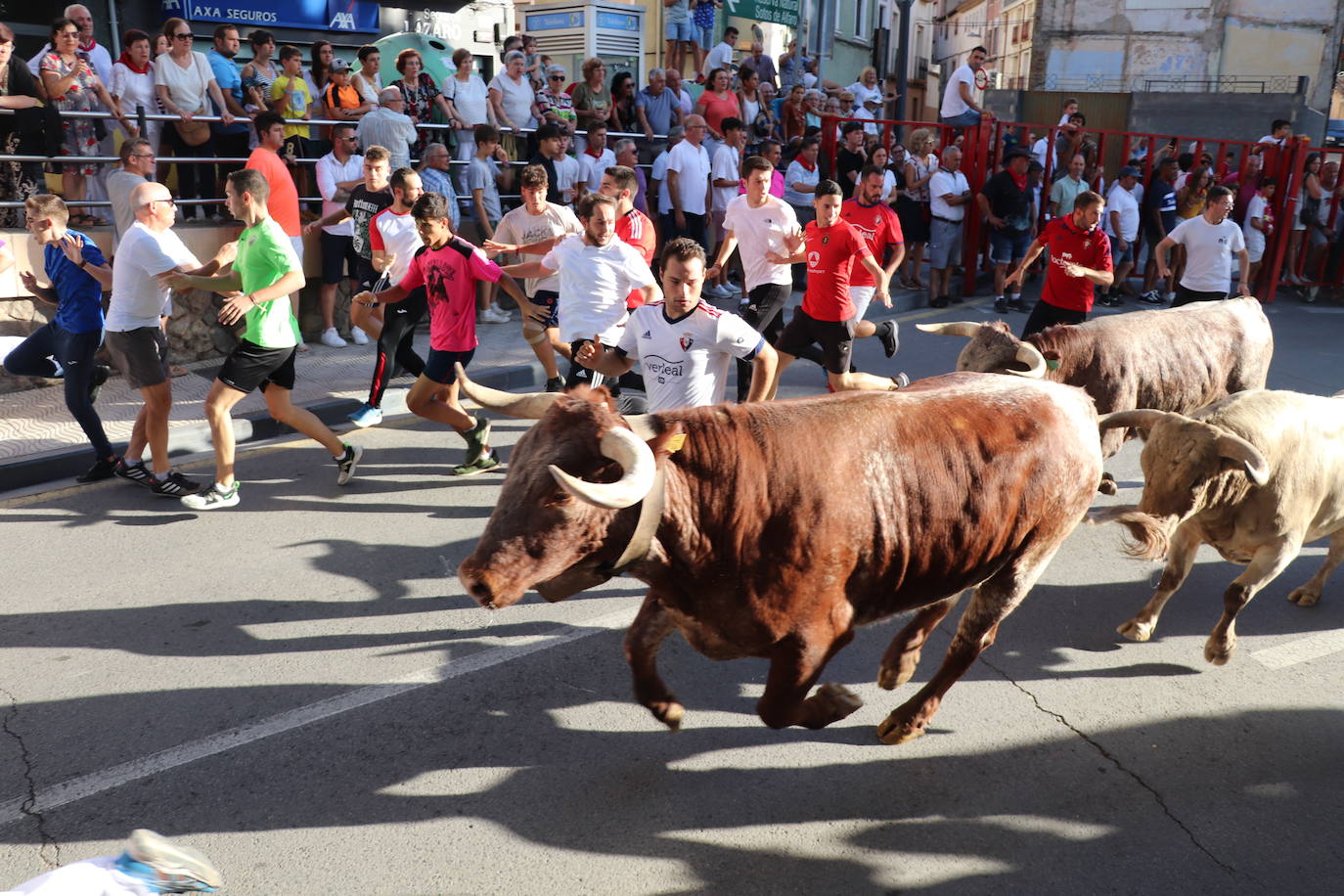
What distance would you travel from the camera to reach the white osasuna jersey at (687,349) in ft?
17.6

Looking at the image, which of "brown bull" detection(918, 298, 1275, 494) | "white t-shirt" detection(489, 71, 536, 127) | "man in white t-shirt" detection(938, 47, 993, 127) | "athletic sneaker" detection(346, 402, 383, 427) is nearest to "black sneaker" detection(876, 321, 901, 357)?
"brown bull" detection(918, 298, 1275, 494)

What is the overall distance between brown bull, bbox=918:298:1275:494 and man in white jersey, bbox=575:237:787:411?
141 centimetres

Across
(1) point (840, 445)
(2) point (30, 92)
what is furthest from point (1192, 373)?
(2) point (30, 92)

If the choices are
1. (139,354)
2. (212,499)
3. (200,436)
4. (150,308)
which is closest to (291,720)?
(212,499)

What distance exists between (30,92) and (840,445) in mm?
8777

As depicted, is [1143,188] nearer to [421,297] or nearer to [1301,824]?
→ [421,297]

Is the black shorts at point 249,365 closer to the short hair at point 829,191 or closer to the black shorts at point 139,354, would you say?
the black shorts at point 139,354

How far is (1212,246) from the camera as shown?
996 cm

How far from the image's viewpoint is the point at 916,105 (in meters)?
43.6

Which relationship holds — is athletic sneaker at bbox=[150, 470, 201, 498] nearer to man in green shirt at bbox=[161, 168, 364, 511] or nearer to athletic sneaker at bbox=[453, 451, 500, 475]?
man in green shirt at bbox=[161, 168, 364, 511]

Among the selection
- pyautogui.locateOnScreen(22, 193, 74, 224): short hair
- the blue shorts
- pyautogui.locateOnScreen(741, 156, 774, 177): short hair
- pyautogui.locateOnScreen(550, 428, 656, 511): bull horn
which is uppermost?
the blue shorts

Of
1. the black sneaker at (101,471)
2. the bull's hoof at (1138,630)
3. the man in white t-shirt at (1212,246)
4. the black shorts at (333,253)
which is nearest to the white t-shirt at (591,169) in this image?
the black shorts at (333,253)

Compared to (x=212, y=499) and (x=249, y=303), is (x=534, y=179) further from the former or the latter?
(x=212, y=499)

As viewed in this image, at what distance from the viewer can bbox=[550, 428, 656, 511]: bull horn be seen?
296 centimetres
